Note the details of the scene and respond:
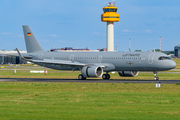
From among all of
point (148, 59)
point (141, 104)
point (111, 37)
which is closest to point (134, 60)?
point (148, 59)

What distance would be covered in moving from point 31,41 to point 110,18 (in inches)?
2660

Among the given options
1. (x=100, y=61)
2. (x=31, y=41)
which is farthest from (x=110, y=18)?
(x=100, y=61)

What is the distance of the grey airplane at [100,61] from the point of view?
49.1 m

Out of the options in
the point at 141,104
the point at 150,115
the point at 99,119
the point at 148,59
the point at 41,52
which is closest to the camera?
the point at 99,119

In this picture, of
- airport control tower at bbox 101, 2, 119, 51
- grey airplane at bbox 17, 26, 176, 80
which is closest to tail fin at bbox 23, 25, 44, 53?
grey airplane at bbox 17, 26, 176, 80

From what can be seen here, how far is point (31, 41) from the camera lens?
62.2 meters

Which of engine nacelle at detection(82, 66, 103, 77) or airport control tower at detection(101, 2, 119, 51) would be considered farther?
airport control tower at detection(101, 2, 119, 51)

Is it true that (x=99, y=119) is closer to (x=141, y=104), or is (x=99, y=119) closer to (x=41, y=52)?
(x=141, y=104)

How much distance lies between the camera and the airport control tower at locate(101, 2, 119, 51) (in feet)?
414

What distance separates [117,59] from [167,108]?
105 feet

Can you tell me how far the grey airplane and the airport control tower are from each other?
66.9m

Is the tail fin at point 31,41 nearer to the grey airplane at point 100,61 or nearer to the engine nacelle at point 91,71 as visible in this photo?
the grey airplane at point 100,61

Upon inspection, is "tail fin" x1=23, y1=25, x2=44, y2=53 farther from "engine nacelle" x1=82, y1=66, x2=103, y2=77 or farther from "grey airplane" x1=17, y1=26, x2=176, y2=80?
"engine nacelle" x1=82, y1=66, x2=103, y2=77

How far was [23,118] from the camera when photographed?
54.9 feet
